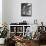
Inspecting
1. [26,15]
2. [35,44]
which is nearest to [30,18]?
[26,15]

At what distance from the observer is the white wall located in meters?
5.95

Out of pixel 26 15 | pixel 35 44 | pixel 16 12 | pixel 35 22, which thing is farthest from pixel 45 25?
pixel 35 44

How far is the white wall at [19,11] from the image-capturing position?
5945mm

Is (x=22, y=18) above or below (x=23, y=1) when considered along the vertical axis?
below

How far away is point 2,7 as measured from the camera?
5.67m

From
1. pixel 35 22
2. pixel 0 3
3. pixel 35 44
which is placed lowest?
pixel 35 44

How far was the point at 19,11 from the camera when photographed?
5957 mm

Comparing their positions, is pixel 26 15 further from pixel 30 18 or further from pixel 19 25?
pixel 19 25

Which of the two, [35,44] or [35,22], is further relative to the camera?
[35,22]

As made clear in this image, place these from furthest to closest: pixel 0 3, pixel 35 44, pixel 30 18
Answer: pixel 30 18
pixel 0 3
pixel 35 44

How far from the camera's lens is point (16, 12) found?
5969mm

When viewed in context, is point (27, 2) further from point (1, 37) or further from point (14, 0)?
point (1, 37)

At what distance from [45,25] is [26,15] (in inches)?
38.1

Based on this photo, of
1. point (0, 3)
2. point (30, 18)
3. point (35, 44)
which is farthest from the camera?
point (30, 18)
